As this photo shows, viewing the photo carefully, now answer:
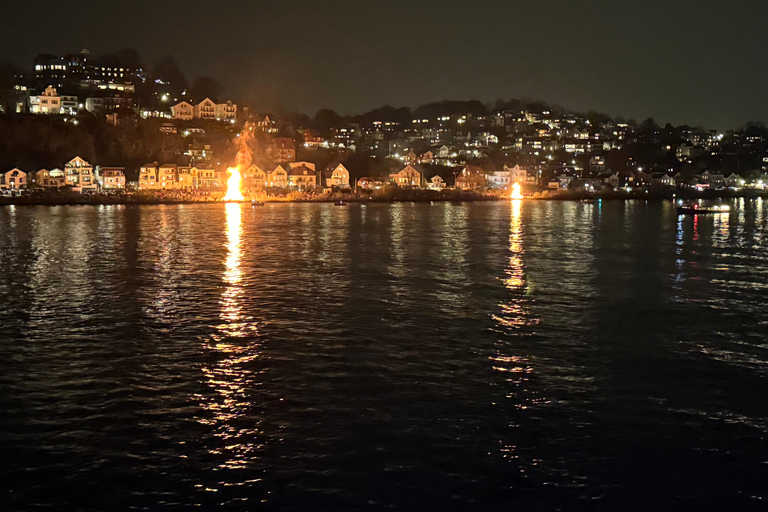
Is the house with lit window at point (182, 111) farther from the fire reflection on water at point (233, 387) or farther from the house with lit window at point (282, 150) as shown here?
the fire reflection on water at point (233, 387)

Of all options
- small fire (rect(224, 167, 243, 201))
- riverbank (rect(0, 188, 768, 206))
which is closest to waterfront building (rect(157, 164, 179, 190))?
riverbank (rect(0, 188, 768, 206))

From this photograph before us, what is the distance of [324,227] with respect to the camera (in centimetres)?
5216

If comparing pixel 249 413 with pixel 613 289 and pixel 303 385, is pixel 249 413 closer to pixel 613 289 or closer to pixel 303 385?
pixel 303 385

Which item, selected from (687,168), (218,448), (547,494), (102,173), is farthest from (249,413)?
(687,168)

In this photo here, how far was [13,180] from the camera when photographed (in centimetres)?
9606

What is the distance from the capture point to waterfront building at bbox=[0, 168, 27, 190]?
9538 centimetres

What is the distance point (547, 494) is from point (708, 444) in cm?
303

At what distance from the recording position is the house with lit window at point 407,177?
127688 mm

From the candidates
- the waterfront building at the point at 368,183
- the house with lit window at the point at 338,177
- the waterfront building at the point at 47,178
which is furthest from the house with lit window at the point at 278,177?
the waterfront building at the point at 47,178

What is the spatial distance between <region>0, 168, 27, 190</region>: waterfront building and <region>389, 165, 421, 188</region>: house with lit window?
64217 mm

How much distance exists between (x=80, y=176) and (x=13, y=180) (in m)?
9.30

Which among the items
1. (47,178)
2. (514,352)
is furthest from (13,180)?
(514,352)

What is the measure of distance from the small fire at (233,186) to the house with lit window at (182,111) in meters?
32.8

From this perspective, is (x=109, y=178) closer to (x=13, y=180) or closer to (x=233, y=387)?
(x=13, y=180)
